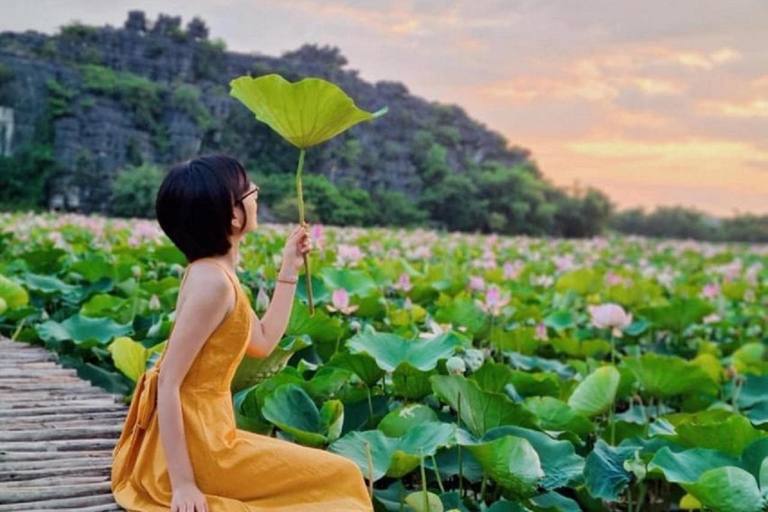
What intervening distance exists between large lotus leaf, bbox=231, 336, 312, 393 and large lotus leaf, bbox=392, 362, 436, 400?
0.19m

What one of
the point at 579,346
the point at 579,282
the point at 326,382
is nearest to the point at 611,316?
the point at 579,346

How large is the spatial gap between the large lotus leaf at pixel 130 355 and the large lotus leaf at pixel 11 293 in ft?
2.65

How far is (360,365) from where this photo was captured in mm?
1671

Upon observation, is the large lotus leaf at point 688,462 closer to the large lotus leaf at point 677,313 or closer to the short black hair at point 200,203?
the short black hair at point 200,203

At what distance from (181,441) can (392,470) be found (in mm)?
302

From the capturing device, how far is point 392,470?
4.50 feet

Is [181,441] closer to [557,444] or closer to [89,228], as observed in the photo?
[557,444]

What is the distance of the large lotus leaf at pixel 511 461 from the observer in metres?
1.35

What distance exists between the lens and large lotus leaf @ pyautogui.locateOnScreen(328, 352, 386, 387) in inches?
64.7

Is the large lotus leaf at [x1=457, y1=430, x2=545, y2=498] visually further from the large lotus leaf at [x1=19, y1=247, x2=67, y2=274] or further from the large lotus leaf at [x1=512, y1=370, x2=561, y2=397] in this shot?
the large lotus leaf at [x1=19, y1=247, x2=67, y2=274]

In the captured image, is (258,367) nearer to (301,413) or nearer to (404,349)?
(301,413)

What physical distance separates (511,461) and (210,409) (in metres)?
0.41

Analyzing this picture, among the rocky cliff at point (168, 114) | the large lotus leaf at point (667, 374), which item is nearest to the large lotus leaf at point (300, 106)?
the large lotus leaf at point (667, 374)

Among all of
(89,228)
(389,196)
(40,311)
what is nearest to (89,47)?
(389,196)
